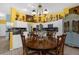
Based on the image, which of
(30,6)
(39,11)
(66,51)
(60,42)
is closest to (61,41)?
(60,42)

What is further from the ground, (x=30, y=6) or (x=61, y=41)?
(x=30, y=6)

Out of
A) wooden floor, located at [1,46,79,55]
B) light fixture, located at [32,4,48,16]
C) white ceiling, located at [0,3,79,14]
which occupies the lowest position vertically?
wooden floor, located at [1,46,79,55]

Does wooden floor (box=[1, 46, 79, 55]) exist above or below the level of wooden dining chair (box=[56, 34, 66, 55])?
below

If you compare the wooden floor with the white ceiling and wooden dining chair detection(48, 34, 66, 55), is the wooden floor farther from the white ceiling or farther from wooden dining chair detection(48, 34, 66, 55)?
the white ceiling

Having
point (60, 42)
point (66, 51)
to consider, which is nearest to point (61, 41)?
point (60, 42)

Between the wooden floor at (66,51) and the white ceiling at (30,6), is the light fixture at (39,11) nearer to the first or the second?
the white ceiling at (30,6)

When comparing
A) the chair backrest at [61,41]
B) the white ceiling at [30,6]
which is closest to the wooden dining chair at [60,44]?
the chair backrest at [61,41]

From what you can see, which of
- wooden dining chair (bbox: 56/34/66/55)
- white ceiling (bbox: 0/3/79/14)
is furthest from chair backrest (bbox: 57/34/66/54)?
white ceiling (bbox: 0/3/79/14)

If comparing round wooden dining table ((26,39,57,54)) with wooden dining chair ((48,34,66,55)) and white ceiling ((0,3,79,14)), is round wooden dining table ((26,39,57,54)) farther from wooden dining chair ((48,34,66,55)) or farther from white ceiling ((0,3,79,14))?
white ceiling ((0,3,79,14))

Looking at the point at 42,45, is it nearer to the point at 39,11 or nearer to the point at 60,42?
the point at 60,42

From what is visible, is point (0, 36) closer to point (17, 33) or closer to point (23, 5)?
point (17, 33)

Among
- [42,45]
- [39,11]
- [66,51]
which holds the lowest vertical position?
[66,51]
